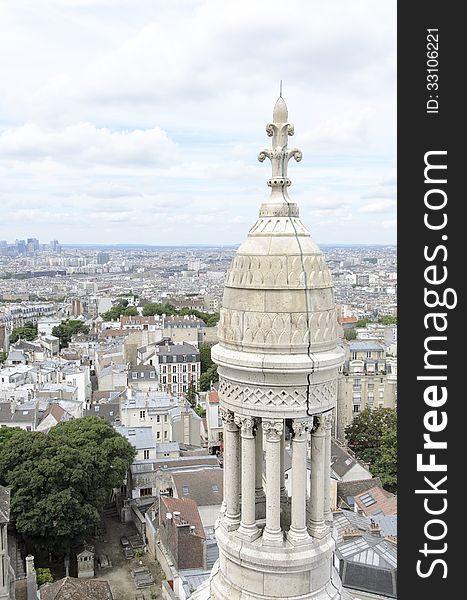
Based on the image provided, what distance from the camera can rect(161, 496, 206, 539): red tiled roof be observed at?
1508 inches

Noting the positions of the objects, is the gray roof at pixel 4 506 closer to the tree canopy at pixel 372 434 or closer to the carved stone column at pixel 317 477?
the carved stone column at pixel 317 477

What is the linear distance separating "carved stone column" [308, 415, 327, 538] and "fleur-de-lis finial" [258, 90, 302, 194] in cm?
348

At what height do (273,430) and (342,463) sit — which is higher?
(273,430)

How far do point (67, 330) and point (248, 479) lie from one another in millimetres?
125961

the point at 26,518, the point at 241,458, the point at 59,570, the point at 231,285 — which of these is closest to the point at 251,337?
the point at 231,285

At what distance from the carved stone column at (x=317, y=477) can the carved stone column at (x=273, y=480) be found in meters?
0.61

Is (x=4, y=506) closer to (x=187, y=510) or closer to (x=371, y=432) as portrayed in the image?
(x=187, y=510)

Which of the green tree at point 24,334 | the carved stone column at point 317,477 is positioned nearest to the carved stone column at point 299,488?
the carved stone column at point 317,477

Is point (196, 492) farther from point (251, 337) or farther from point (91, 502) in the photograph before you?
point (251, 337)

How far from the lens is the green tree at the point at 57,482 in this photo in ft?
129

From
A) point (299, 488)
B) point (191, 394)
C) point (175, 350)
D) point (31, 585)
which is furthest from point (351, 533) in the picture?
point (175, 350)

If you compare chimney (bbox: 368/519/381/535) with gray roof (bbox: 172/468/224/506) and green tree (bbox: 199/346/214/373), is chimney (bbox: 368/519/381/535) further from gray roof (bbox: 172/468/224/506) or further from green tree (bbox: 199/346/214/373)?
green tree (bbox: 199/346/214/373)

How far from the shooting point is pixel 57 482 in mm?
40875

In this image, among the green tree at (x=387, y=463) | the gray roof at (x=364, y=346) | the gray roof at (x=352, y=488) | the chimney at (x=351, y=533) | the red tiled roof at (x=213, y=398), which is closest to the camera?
the chimney at (x=351, y=533)
